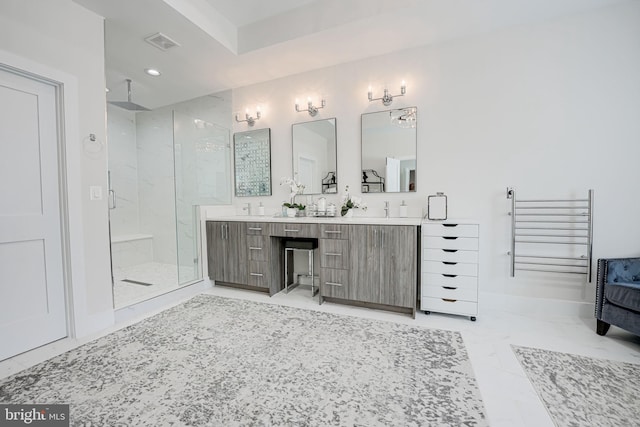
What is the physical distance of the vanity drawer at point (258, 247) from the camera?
3049mm

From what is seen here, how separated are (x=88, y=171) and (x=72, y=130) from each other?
329 mm

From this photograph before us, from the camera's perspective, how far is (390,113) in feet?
9.64

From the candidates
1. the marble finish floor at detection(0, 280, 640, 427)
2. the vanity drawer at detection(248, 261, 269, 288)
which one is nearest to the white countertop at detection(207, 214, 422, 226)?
the vanity drawer at detection(248, 261, 269, 288)

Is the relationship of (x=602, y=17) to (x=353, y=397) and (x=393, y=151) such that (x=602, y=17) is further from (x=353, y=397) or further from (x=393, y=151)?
(x=353, y=397)

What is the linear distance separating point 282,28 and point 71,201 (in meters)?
2.47

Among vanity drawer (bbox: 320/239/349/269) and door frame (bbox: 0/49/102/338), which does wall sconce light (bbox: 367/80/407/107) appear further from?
door frame (bbox: 0/49/102/338)

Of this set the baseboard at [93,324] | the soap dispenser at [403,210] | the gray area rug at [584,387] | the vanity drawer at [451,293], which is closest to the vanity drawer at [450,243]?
the vanity drawer at [451,293]

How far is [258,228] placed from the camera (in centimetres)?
307

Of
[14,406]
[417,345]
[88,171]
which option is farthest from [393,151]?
[14,406]

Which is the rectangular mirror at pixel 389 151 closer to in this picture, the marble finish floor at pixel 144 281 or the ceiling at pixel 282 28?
the ceiling at pixel 282 28

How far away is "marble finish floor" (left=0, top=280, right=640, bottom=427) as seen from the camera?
140cm

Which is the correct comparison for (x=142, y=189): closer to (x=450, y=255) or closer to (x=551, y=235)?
(x=450, y=255)

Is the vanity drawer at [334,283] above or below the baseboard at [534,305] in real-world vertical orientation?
above

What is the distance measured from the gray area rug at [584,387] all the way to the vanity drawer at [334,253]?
1490mm
